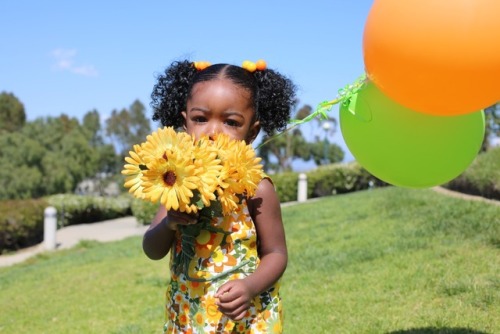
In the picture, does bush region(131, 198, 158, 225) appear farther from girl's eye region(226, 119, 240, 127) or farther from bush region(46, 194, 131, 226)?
girl's eye region(226, 119, 240, 127)

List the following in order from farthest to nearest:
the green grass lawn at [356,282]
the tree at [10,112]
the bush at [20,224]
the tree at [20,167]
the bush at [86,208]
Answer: the tree at [10,112]
the tree at [20,167]
the bush at [86,208]
the bush at [20,224]
the green grass lawn at [356,282]

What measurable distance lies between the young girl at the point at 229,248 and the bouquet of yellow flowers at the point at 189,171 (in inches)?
5.8

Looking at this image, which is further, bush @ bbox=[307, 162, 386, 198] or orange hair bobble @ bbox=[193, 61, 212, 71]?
bush @ bbox=[307, 162, 386, 198]

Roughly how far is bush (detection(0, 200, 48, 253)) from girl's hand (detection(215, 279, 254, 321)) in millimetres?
13289

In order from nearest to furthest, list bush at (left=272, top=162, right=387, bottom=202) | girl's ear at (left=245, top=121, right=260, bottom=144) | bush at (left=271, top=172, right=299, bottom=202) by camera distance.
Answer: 1. girl's ear at (left=245, top=121, right=260, bottom=144)
2. bush at (left=271, top=172, right=299, bottom=202)
3. bush at (left=272, top=162, right=387, bottom=202)

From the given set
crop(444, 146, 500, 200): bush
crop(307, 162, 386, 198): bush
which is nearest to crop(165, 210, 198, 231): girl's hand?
crop(444, 146, 500, 200): bush

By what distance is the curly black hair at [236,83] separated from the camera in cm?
242

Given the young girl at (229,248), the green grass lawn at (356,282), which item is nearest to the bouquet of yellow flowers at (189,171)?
the young girl at (229,248)

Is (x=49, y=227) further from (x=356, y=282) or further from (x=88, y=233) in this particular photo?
(x=356, y=282)

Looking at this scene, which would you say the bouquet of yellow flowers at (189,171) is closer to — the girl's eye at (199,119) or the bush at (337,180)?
the girl's eye at (199,119)

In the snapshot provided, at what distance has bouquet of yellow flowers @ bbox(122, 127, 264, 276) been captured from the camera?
1.89m

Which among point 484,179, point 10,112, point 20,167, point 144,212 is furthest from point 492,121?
point 10,112

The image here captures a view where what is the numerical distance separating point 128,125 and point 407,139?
4714cm

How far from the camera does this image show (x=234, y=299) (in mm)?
1991
